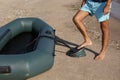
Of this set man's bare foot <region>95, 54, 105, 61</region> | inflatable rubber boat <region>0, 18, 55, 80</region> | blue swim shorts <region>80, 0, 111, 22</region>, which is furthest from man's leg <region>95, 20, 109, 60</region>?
inflatable rubber boat <region>0, 18, 55, 80</region>

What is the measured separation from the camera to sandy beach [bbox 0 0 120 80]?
5.66m

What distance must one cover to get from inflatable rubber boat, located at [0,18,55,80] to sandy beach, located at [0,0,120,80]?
1.26 ft

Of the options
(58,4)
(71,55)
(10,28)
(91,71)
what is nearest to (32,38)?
(10,28)

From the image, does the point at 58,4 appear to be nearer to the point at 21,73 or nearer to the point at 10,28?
the point at 10,28

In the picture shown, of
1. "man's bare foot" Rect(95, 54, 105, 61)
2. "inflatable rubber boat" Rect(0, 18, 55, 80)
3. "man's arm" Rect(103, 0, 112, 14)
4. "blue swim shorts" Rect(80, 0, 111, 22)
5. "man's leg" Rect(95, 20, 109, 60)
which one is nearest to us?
"inflatable rubber boat" Rect(0, 18, 55, 80)

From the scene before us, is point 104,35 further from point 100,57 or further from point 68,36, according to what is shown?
point 68,36

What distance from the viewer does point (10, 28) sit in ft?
21.3

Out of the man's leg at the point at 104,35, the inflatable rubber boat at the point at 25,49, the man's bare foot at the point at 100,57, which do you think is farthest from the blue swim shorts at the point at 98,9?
the inflatable rubber boat at the point at 25,49

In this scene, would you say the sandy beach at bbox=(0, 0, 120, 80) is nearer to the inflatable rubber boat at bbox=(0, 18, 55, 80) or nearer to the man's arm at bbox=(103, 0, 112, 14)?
the inflatable rubber boat at bbox=(0, 18, 55, 80)

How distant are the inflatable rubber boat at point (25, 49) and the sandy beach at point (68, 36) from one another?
0.38m

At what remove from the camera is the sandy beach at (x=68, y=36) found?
223 inches

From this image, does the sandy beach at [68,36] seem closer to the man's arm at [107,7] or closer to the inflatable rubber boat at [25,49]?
the inflatable rubber boat at [25,49]

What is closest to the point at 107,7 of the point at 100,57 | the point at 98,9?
the point at 98,9

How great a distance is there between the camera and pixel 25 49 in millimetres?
6277
